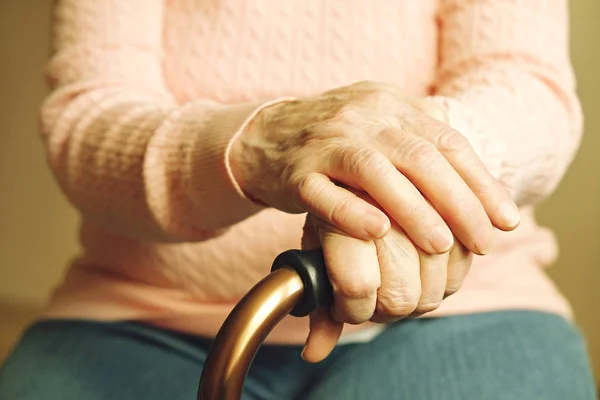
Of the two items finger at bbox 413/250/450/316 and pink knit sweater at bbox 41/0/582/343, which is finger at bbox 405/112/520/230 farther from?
pink knit sweater at bbox 41/0/582/343

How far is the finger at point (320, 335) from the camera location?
1.29ft

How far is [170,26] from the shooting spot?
0.71m

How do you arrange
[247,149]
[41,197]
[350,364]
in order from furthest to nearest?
[41,197] < [350,364] < [247,149]

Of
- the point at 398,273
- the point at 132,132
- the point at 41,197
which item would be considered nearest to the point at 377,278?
the point at 398,273

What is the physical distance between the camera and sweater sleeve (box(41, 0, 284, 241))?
1.67ft

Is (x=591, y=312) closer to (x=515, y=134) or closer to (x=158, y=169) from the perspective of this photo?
(x=515, y=134)

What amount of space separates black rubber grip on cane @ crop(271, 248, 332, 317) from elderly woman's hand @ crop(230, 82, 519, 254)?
3cm

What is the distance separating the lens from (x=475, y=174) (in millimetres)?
392

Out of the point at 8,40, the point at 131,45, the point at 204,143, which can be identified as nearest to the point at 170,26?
the point at 131,45

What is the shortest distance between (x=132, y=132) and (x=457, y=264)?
32 centimetres

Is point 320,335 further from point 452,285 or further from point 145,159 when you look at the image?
point 145,159

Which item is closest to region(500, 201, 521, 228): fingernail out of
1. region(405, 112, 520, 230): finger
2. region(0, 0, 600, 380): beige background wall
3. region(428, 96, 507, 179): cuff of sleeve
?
region(405, 112, 520, 230): finger

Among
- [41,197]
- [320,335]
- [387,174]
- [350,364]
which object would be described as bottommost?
[41,197]

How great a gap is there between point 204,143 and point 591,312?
2.86ft
